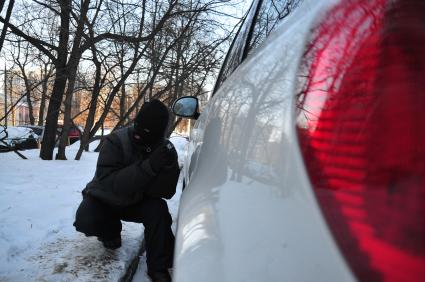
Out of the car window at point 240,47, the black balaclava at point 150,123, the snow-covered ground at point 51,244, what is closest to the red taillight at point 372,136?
the car window at point 240,47

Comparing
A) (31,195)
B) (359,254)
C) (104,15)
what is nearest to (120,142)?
(359,254)

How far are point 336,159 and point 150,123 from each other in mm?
1842

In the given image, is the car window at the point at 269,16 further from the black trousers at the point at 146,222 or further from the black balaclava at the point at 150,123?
the black trousers at the point at 146,222

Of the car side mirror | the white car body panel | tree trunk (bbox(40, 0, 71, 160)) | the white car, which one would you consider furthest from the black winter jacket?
tree trunk (bbox(40, 0, 71, 160))

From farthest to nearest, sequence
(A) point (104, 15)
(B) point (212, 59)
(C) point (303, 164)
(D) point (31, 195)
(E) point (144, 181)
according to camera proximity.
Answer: (B) point (212, 59)
(A) point (104, 15)
(D) point (31, 195)
(E) point (144, 181)
(C) point (303, 164)

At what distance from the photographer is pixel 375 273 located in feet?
1.66

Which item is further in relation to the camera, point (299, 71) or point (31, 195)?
point (31, 195)

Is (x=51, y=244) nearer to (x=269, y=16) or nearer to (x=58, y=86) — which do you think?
(x=269, y=16)

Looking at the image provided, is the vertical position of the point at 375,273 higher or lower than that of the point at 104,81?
lower

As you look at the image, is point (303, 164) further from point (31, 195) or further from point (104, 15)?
point (104, 15)

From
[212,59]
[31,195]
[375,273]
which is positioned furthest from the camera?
[212,59]

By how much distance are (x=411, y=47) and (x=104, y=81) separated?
11397 millimetres

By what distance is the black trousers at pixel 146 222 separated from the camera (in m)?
2.29

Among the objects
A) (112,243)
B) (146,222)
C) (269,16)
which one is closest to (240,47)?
(269,16)
